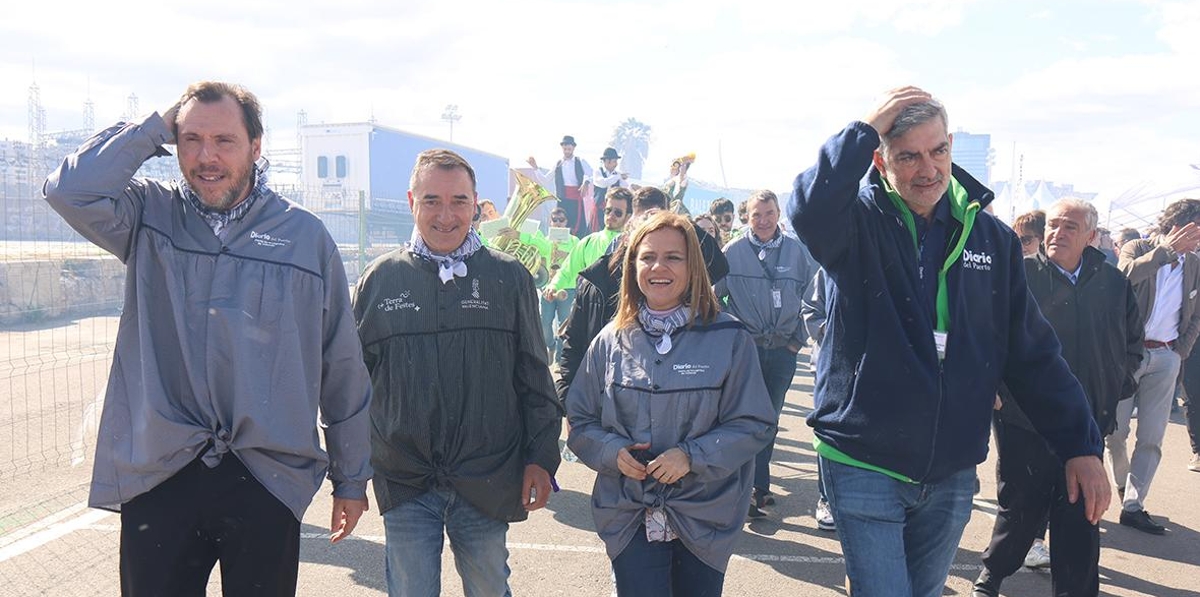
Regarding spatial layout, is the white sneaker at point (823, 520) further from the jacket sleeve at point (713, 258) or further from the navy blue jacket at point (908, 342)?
the navy blue jacket at point (908, 342)

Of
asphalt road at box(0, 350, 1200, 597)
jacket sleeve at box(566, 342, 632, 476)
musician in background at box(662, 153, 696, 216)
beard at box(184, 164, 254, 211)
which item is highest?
musician in background at box(662, 153, 696, 216)

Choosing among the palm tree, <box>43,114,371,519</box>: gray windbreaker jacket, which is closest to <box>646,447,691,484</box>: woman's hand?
<box>43,114,371,519</box>: gray windbreaker jacket

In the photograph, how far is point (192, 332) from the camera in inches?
91.8

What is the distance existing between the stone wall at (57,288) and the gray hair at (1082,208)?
48.9 feet

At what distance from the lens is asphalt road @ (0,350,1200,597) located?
13.8 feet

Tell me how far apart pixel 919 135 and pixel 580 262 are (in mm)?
5099

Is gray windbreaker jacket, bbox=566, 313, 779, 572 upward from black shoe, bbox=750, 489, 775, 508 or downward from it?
upward

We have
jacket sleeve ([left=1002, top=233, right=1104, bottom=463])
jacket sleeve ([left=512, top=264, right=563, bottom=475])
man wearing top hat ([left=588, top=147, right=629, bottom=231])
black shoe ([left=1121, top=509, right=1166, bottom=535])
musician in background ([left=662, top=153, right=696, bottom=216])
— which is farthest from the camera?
man wearing top hat ([left=588, top=147, right=629, bottom=231])

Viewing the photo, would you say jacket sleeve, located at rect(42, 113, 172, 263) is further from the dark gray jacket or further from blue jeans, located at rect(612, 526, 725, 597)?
blue jeans, located at rect(612, 526, 725, 597)

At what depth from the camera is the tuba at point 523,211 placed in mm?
9215

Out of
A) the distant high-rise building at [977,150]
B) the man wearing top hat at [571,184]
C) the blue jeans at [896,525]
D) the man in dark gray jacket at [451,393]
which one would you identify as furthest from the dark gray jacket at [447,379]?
the distant high-rise building at [977,150]

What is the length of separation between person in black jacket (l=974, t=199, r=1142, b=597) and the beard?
366cm

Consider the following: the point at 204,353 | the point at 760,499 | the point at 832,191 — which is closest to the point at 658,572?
the point at 832,191

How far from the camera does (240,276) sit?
2.38 meters
